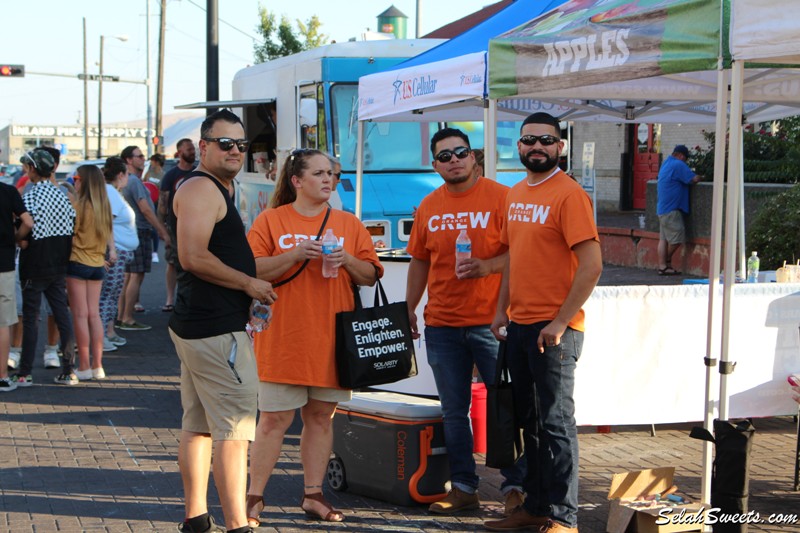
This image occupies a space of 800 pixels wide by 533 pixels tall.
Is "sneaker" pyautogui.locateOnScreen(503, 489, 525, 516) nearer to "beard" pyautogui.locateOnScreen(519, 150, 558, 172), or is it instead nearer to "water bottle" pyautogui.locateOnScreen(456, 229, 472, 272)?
"water bottle" pyautogui.locateOnScreen(456, 229, 472, 272)

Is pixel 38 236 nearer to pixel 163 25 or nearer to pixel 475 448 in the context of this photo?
pixel 475 448

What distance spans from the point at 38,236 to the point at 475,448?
4550 millimetres

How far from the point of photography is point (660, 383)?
6969 millimetres

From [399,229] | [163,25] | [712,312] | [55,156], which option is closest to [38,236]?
[55,156]

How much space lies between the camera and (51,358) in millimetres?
10102

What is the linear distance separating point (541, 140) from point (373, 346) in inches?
54.7

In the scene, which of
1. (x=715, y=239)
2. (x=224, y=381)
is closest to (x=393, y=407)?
(x=224, y=381)

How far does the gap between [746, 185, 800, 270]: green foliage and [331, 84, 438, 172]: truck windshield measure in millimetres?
4601

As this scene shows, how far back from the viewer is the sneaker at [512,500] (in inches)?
223

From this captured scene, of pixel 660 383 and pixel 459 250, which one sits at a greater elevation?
pixel 459 250

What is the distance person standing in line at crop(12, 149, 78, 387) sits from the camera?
9.02m

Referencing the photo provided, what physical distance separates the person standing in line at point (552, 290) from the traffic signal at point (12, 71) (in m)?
40.1

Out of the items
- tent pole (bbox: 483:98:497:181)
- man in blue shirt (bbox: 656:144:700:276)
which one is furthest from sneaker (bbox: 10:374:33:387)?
man in blue shirt (bbox: 656:144:700:276)

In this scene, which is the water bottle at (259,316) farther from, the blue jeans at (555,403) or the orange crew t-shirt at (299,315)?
the blue jeans at (555,403)
